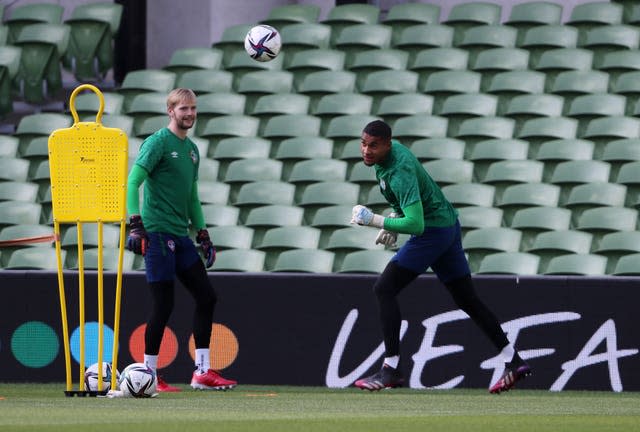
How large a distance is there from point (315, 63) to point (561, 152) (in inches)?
123

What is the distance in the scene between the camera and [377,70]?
47.3 feet

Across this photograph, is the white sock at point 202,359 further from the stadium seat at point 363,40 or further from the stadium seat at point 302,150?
the stadium seat at point 363,40

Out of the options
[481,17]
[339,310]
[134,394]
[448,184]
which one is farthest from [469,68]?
[134,394]

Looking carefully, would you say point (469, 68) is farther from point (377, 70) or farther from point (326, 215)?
point (326, 215)

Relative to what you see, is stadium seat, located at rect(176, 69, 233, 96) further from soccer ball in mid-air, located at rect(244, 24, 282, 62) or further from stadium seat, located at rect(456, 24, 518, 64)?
soccer ball in mid-air, located at rect(244, 24, 282, 62)

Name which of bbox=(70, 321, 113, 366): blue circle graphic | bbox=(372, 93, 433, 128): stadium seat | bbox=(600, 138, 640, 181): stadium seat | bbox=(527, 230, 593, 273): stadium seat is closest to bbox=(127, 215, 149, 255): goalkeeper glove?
bbox=(70, 321, 113, 366): blue circle graphic

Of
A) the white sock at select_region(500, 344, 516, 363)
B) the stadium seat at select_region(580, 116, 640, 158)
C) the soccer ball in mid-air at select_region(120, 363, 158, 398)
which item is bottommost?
the soccer ball in mid-air at select_region(120, 363, 158, 398)

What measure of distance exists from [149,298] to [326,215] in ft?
7.08

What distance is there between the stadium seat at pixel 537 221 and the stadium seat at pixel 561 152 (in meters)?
0.86

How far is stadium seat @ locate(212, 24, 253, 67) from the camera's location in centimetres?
1522

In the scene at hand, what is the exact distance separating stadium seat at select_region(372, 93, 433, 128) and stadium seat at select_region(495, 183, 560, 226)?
5.86 feet

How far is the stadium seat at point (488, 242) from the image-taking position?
1140 cm

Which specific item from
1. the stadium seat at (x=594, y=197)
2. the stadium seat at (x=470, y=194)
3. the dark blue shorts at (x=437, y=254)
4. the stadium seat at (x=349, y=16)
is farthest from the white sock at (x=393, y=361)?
the stadium seat at (x=349, y=16)

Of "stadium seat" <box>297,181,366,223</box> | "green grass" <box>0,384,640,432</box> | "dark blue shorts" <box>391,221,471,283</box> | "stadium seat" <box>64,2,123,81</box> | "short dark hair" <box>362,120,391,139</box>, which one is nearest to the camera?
"green grass" <box>0,384,640,432</box>
